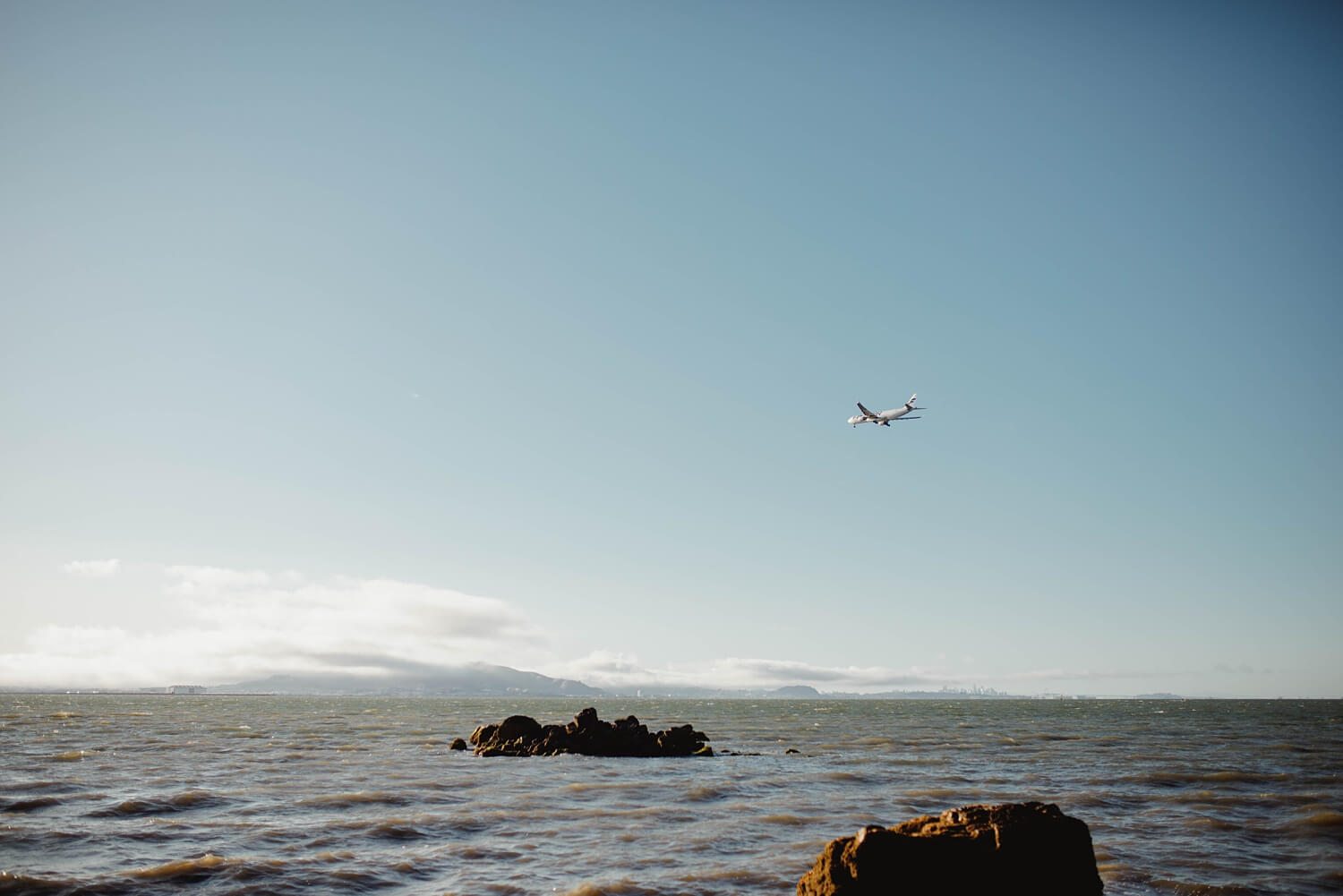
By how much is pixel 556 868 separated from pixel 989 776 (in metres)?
24.8

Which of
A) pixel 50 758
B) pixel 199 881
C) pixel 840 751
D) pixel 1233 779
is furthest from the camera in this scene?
pixel 840 751

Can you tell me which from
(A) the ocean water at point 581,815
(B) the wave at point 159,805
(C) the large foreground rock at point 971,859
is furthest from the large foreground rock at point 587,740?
(C) the large foreground rock at point 971,859

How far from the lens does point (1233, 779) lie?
33438 millimetres

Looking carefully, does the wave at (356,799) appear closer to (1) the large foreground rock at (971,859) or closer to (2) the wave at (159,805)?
(2) the wave at (159,805)

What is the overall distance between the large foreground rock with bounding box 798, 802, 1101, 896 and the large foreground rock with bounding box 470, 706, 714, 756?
124 feet

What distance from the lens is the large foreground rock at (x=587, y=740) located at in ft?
153

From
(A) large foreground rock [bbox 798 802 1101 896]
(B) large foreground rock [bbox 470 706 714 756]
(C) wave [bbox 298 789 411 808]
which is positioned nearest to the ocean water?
(C) wave [bbox 298 789 411 808]

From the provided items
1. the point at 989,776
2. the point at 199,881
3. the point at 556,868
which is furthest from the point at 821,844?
the point at 989,776

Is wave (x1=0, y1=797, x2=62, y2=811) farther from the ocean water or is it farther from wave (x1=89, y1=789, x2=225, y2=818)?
wave (x1=89, y1=789, x2=225, y2=818)

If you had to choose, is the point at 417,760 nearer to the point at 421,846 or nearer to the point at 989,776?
the point at 421,846

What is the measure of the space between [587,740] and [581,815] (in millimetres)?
24282

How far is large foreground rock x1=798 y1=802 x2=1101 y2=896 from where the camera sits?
34.3ft

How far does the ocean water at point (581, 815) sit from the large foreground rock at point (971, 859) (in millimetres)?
5479

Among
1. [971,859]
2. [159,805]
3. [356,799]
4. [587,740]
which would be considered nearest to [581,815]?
[356,799]
